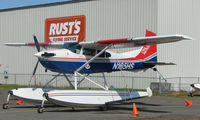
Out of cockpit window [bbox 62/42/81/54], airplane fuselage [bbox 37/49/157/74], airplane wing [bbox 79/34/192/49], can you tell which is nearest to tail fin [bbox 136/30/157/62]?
airplane fuselage [bbox 37/49/157/74]

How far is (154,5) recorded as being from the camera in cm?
2769

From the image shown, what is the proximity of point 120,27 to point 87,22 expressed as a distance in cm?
361

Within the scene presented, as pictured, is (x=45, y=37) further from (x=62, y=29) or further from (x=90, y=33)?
(x=90, y=33)

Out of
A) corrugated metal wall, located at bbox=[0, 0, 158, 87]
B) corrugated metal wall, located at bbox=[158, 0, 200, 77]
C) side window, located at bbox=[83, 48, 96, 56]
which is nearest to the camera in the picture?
side window, located at bbox=[83, 48, 96, 56]

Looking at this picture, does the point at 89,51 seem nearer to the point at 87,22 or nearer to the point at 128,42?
the point at 128,42

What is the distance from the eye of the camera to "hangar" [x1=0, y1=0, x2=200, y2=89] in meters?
28.0

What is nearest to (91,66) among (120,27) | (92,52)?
(92,52)

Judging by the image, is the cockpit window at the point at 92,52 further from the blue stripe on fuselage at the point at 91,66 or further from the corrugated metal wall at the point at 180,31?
the corrugated metal wall at the point at 180,31

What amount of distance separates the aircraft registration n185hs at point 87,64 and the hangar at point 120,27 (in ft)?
31.6

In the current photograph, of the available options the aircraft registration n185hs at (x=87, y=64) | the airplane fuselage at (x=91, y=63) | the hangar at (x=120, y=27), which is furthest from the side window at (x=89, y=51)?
the hangar at (x=120, y=27)

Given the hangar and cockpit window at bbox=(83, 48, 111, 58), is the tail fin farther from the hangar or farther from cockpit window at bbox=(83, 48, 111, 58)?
the hangar

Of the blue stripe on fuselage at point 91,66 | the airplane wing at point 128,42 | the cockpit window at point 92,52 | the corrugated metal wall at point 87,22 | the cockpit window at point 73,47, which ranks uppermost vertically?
the corrugated metal wall at point 87,22

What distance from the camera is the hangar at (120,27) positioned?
2797 centimetres

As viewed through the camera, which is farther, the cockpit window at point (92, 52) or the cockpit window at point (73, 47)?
the cockpit window at point (92, 52)
